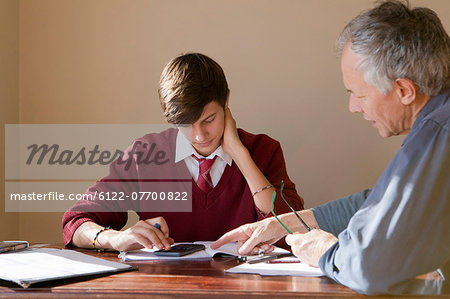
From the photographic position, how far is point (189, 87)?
198 centimetres

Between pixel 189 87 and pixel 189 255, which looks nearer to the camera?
pixel 189 255

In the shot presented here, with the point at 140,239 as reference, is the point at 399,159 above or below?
above

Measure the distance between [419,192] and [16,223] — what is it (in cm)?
236

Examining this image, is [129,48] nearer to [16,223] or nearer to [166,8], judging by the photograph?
[166,8]

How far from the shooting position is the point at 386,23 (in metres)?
1.28

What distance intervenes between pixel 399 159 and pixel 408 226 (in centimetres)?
15

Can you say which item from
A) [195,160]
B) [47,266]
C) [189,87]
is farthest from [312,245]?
[195,160]

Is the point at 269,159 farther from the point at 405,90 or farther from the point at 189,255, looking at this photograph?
the point at 405,90

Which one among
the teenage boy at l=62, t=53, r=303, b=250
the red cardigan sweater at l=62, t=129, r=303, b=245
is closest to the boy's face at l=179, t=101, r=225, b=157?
the teenage boy at l=62, t=53, r=303, b=250

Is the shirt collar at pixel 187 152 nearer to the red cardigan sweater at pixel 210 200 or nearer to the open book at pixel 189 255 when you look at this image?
the red cardigan sweater at pixel 210 200

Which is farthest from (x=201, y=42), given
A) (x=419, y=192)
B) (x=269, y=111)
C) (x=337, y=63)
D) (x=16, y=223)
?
(x=419, y=192)

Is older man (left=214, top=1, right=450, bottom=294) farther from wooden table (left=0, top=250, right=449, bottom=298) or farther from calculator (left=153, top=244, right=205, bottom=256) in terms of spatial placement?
calculator (left=153, top=244, right=205, bottom=256)

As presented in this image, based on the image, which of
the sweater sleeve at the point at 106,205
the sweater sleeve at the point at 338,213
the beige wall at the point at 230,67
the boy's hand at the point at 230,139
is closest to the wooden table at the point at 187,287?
the sweater sleeve at the point at 338,213

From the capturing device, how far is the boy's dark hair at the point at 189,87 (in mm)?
1967
